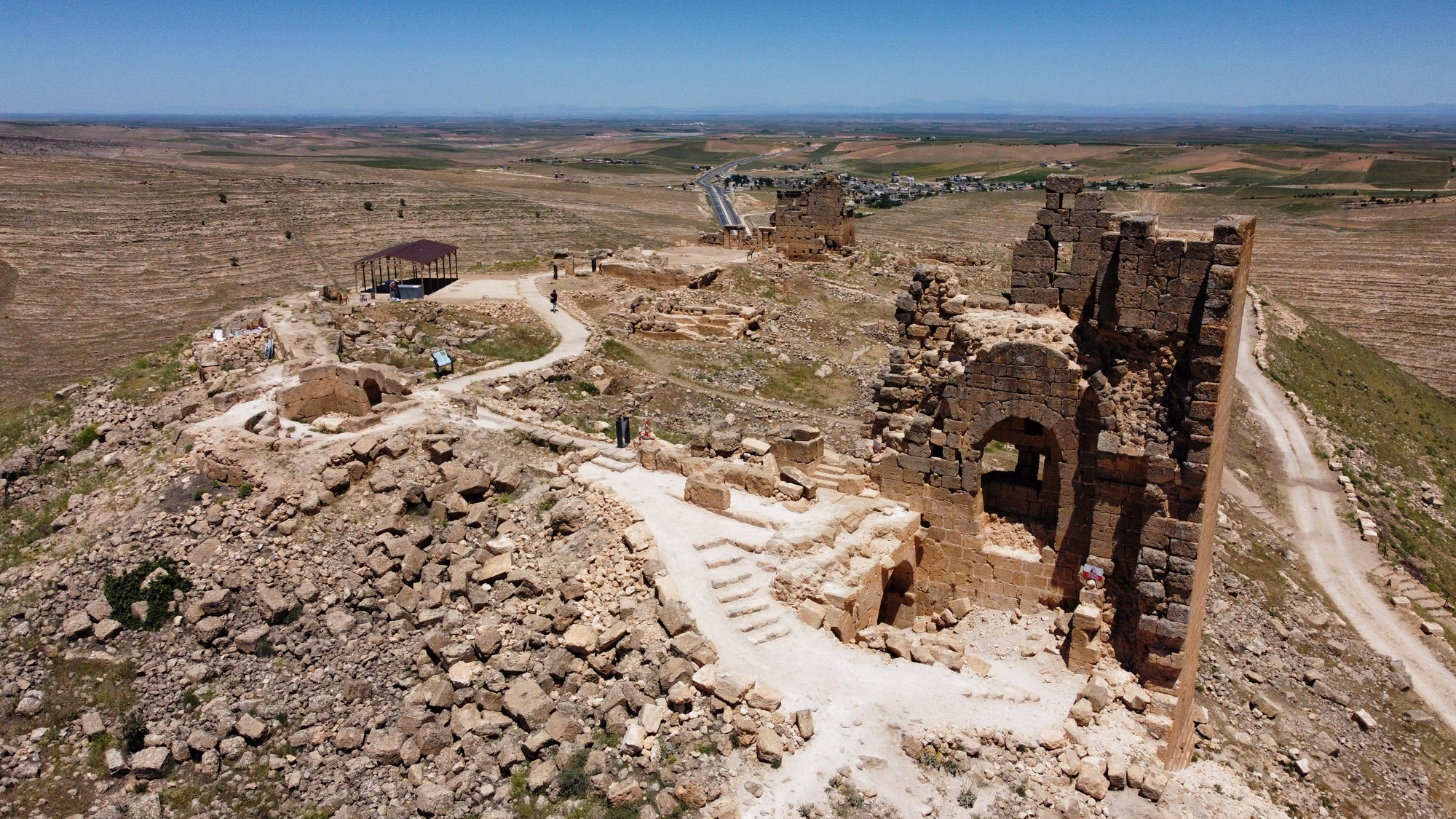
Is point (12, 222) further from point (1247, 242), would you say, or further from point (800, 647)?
point (1247, 242)

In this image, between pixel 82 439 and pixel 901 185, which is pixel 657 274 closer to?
pixel 82 439

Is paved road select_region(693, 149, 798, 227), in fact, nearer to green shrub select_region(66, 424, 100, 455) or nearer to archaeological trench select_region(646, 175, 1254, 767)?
green shrub select_region(66, 424, 100, 455)

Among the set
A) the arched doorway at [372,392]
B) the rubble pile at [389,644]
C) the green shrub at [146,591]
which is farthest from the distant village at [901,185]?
the green shrub at [146,591]

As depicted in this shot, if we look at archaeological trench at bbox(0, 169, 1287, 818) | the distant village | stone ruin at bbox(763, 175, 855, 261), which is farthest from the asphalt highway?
archaeological trench at bbox(0, 169, 1287, 818)

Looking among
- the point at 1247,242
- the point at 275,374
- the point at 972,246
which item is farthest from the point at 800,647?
the point at 972,246

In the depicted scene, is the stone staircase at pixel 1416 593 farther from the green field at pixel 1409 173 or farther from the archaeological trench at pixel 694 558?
the green field at pixel 1409 173

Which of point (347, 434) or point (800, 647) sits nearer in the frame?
point (800, 647)
